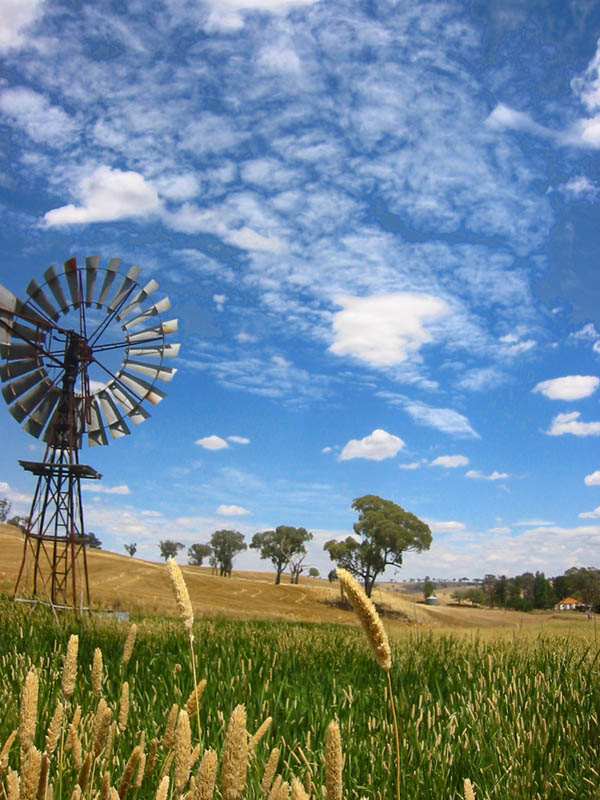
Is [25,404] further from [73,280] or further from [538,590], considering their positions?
[538,590]

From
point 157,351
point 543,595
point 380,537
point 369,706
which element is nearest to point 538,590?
point 543,595

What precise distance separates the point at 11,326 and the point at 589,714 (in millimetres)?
23909

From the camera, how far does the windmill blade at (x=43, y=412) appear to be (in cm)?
2381

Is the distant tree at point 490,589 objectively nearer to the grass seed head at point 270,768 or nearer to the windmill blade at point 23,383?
the windmill blade at point 23,383

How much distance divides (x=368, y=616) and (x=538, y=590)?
112927 millimetres

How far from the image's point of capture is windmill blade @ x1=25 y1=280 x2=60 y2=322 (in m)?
24.5

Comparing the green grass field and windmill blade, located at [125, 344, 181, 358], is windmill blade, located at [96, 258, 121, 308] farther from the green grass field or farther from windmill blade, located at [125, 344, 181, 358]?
the green grass field

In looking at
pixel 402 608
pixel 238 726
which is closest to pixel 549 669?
pixel 238 726

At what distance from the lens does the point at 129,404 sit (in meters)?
25.2

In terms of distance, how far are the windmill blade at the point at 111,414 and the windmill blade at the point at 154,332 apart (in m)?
2.60

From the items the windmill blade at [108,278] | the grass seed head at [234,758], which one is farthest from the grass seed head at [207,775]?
the windmill blade at [108,278]

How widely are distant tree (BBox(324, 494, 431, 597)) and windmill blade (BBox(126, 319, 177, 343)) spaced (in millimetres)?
53563

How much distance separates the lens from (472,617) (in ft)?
249

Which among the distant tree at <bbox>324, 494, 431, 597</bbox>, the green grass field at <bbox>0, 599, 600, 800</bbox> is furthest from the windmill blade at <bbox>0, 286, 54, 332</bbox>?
the distant tree at <bbox>324, 494, 431, 597</bbox>
